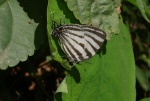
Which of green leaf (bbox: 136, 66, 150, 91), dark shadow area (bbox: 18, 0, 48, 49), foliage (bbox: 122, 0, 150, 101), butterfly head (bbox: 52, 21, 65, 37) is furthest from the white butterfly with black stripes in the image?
green leaf (bbox: 136, 66, 150, 91)

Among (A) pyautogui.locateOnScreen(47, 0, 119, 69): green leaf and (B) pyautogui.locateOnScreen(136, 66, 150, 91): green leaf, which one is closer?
(A) pyautogui.locateOnScreen(47, 0, 119, 69): green leaf

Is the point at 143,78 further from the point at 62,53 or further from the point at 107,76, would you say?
the point at 62,53

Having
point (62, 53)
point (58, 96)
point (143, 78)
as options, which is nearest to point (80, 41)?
point (62, 53)

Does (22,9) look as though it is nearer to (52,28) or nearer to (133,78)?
(52,28)

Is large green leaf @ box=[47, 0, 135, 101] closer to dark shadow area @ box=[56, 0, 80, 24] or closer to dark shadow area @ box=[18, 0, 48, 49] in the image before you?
dark shadow area @ box=[56, 0, 80, 24]

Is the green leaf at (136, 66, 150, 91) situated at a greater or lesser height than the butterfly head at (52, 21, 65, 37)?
lesser
